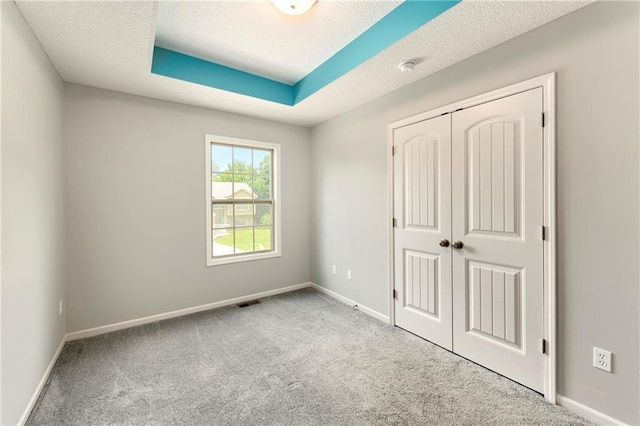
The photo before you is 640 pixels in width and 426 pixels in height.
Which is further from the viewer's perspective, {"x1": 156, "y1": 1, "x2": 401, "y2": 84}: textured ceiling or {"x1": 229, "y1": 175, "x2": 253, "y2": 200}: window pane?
{"x1": 229, "y1": 175, "x2": 253, "y2": 200}: window pane

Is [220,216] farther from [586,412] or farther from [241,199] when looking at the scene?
[586,412]

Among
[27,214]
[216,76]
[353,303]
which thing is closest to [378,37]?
[216,76]

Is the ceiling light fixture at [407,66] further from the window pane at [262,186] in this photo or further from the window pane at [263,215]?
the window pane at [263,215]

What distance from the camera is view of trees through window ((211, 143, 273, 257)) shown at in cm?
356

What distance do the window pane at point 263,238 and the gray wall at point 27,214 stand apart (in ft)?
6.77

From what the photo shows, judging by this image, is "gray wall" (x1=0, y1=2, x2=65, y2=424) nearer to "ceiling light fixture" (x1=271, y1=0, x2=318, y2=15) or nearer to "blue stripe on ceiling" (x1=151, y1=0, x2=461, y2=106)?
"blue stripe on ceiling" (x1=151, y1=0, x2=461, y2=106)

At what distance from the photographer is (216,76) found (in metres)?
2.80

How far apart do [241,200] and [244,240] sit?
55 centimetres

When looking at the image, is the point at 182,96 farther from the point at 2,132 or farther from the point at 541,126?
the point at 541,126

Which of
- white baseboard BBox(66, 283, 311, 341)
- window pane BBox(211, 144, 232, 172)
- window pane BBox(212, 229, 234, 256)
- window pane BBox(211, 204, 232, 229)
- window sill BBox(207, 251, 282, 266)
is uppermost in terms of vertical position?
window pane BBox(211, 144, 232, 172)

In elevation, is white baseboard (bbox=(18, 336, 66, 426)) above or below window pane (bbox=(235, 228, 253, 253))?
below

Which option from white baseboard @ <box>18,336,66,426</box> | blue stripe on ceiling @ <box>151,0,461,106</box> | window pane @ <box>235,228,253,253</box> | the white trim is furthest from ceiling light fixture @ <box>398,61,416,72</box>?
white baseboard @ <box>18,336,66,426</box>

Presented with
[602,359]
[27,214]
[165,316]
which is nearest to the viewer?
[602,359]

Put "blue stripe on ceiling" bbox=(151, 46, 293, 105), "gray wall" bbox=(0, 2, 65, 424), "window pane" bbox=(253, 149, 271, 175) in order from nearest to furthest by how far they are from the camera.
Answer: "gray wall" bbox=(0, 2, 65, 424) < "blue stripe on ceiling" bbox=(151, 46, 293, 105) < "window pane" bbox=(253, 149, 271, 175)
